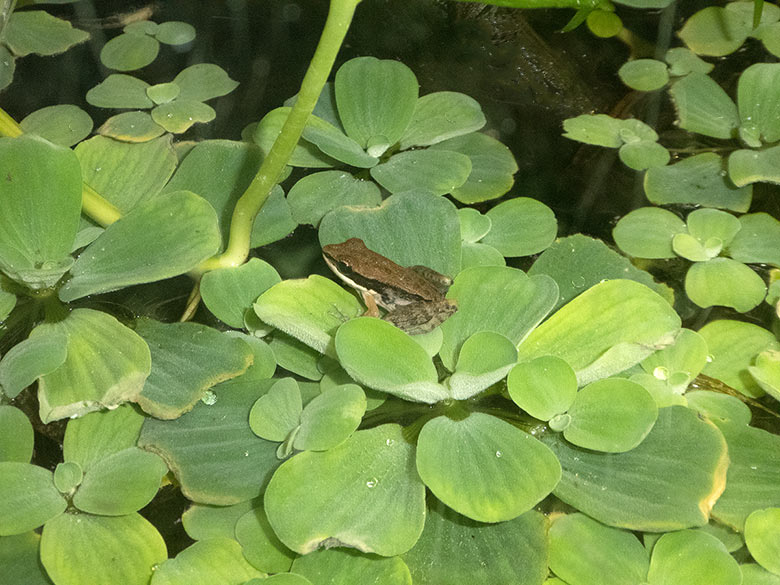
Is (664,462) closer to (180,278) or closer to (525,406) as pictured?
(525,406)

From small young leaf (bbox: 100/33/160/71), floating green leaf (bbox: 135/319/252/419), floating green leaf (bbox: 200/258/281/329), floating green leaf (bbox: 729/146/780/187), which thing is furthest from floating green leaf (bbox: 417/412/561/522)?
small young leaf (bbox: 100/33/160/71)

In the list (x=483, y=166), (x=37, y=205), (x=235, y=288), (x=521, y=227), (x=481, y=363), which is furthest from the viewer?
(x=483, y=166)

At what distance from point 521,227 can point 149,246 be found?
0.99 m

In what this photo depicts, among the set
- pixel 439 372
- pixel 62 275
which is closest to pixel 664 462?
pixel 439 372

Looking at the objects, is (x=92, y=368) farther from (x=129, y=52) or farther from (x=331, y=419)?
(x=129, y=52)

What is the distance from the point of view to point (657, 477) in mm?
1383

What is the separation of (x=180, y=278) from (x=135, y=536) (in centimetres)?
73

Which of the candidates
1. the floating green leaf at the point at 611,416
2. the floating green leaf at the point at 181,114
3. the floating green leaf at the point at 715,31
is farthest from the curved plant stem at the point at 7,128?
the floating green leaf at the point at 715,31

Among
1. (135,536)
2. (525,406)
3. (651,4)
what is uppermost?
(651,4)

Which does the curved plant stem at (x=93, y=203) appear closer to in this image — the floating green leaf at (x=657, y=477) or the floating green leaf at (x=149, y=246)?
the floating green leaf at (x=149, y=246)

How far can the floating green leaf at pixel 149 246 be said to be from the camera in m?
1.62

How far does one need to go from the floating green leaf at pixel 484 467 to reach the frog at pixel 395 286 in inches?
10.6

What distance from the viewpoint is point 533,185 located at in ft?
7.30

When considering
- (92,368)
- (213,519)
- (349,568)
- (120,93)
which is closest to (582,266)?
(349,568)
